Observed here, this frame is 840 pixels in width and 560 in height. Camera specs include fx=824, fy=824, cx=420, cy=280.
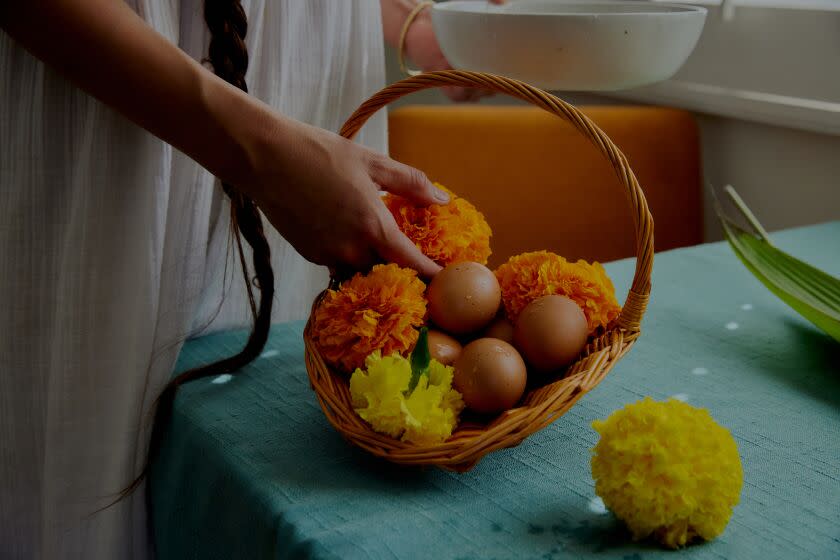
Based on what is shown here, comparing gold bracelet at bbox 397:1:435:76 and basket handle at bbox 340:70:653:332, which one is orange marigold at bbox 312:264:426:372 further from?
gold bracelet at bbox 397:1:435:76

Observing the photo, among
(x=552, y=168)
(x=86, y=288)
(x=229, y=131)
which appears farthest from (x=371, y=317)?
(x=552, y=168)

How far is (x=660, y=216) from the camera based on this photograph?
4.56 ft

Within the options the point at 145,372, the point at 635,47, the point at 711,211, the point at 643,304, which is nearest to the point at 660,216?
the point at 711,211

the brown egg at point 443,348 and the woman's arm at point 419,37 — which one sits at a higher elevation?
the woman's arm at point 419,37

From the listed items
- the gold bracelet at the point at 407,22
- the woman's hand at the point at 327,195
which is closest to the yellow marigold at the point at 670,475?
the woman's hand at the point at 327,195

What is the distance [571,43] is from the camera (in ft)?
2.96

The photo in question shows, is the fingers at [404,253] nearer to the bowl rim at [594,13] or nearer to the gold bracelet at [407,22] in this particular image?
the bowl rim at [594,13]

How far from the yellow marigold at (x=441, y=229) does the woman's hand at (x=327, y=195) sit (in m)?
0.03

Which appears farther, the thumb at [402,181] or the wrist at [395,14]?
the wrist at [395,14]

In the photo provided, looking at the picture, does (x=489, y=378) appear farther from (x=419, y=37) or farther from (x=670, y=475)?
(x=419, y=37)

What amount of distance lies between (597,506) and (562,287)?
172 mm

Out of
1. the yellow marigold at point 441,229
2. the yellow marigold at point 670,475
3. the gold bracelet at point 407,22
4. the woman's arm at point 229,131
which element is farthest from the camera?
the gold bracelet at point 407,22

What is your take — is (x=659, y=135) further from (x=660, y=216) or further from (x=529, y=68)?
(x=529, y=68)

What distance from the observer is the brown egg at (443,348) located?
0.60 metres
